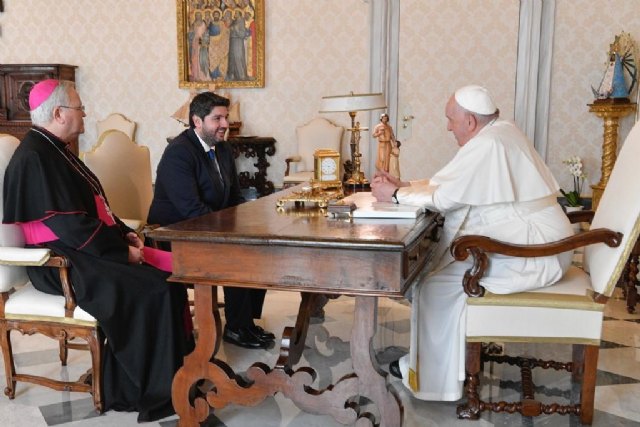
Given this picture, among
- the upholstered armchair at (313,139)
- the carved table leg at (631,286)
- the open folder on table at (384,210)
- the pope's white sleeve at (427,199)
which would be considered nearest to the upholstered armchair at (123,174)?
the open folder on table at (384,210)

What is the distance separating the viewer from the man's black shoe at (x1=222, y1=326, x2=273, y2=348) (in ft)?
12.3

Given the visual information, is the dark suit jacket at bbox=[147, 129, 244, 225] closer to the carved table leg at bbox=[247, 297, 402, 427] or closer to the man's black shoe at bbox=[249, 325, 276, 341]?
the man's black shoe at bbox=[249, 325, 276, 341]

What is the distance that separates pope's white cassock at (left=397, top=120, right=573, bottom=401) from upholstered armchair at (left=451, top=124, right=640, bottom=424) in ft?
0.27

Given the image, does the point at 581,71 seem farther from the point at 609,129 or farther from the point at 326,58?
the point at 326,58

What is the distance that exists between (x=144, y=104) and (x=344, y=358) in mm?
6282

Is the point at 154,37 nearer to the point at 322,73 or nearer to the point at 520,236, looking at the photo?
the point at 322,73

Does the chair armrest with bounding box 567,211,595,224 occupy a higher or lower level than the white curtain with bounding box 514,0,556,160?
lower

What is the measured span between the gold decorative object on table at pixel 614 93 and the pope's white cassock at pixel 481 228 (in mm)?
4097

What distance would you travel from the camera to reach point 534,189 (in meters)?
2.94

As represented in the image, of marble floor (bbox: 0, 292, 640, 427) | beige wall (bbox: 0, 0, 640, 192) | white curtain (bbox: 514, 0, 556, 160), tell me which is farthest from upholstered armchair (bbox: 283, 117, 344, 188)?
marble floor (bbox: 0, 292, 640, 427)

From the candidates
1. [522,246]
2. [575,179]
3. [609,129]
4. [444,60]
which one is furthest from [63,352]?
[575,179]

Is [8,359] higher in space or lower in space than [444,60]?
lower

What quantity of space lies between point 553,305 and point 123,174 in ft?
8.66

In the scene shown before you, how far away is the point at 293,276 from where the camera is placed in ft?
7.70
